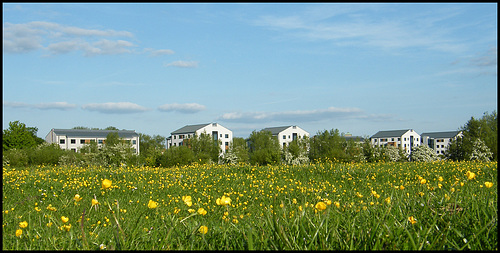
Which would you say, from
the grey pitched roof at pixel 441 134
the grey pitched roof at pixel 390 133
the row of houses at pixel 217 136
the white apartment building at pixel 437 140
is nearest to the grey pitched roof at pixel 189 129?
→ the row of houses at pixel 217 136

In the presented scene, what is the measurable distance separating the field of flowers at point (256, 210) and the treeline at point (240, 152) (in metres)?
5.19

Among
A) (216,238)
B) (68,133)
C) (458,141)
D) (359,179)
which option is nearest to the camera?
(216,238)

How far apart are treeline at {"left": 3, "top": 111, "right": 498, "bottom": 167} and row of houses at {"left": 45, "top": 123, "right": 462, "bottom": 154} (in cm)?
A: 744

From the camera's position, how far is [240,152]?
53656mm

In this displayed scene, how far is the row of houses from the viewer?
84.5 m

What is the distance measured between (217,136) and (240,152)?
43149 mm

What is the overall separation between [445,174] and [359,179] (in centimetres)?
259

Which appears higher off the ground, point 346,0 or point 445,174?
point 346,0

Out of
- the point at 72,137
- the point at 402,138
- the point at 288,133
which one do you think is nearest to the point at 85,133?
the point at 72,137

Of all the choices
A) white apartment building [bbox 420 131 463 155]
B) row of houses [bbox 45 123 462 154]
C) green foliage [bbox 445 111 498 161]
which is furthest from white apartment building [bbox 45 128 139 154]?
white apartment building [bbox 420 131 463 155]

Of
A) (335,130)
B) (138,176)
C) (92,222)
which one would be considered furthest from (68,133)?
(92,222)

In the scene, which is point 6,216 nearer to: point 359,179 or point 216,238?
point 216,238

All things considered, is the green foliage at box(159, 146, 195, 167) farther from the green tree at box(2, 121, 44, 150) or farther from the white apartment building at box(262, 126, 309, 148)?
the white apartment building at box(262, 126, 309, 148)

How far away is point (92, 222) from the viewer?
571cm
